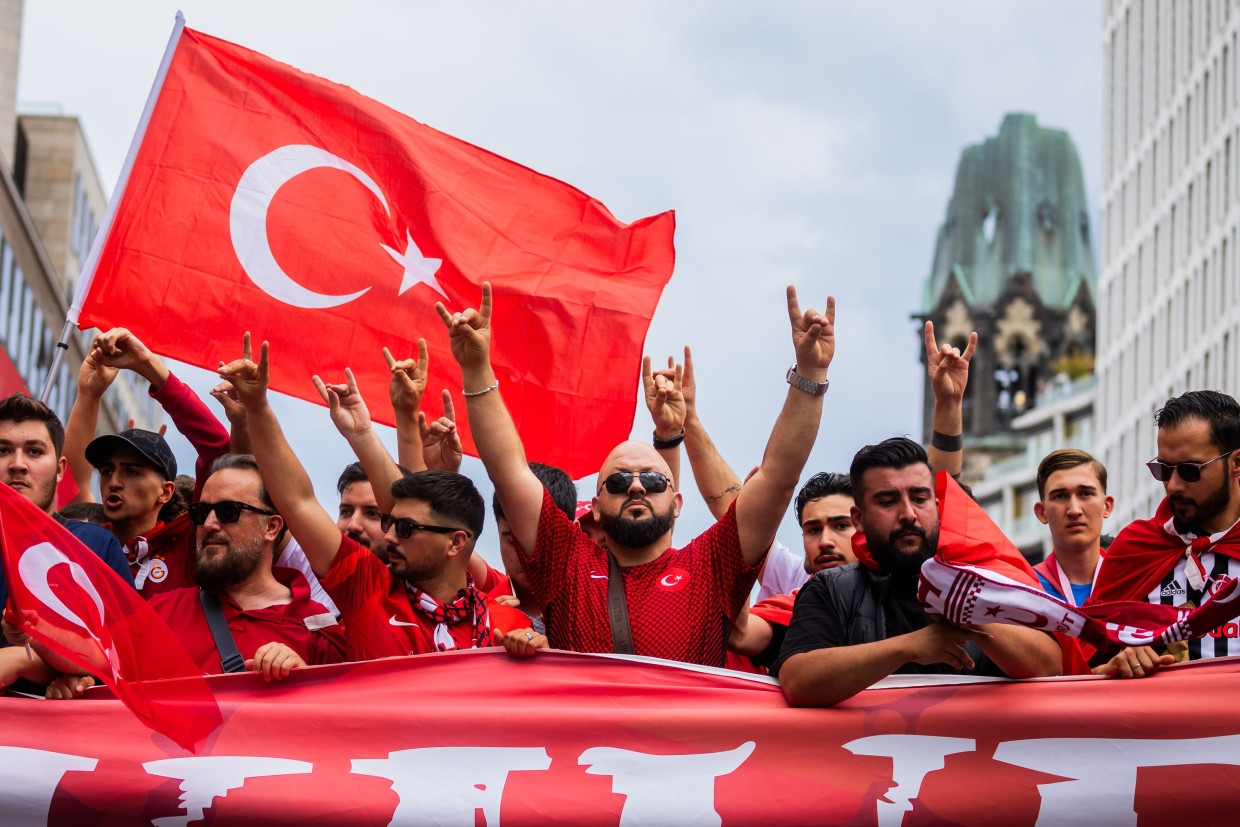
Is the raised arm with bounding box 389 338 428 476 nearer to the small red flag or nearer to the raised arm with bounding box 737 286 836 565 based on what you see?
the raised arm with bounding box 737 286 836 565

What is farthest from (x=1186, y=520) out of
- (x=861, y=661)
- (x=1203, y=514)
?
(x=861, y=661)

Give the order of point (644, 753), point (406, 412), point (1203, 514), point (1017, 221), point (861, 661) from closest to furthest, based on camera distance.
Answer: point (861, 661)
point (644, 753)
point (1203, 514)
point (406, 412)
point (1017, 221)

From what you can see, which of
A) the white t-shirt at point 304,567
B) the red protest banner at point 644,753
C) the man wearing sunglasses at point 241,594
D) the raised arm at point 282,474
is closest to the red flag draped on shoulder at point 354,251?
the white t-shirt at point 304,567

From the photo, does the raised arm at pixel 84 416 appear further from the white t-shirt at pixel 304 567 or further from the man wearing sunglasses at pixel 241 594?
the man wearing sunglasses at pixel 241 594

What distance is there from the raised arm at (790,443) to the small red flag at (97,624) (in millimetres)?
1891

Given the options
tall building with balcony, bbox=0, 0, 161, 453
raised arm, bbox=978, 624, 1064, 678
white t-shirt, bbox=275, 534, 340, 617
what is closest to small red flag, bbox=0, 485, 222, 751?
white t-shirt, bbox=275, 534, 340, 617

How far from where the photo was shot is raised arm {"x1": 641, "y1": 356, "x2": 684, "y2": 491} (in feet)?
27.0

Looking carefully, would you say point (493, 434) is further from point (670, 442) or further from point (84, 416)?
point (84, 416)

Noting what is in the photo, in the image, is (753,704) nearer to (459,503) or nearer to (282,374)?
(459,503)

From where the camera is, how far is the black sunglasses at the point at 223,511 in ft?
22.7

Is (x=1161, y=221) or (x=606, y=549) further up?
(x=1161, y=221)

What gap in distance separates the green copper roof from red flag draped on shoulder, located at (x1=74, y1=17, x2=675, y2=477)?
4709 inches

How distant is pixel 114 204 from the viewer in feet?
28.3

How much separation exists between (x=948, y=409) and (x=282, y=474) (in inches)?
104
